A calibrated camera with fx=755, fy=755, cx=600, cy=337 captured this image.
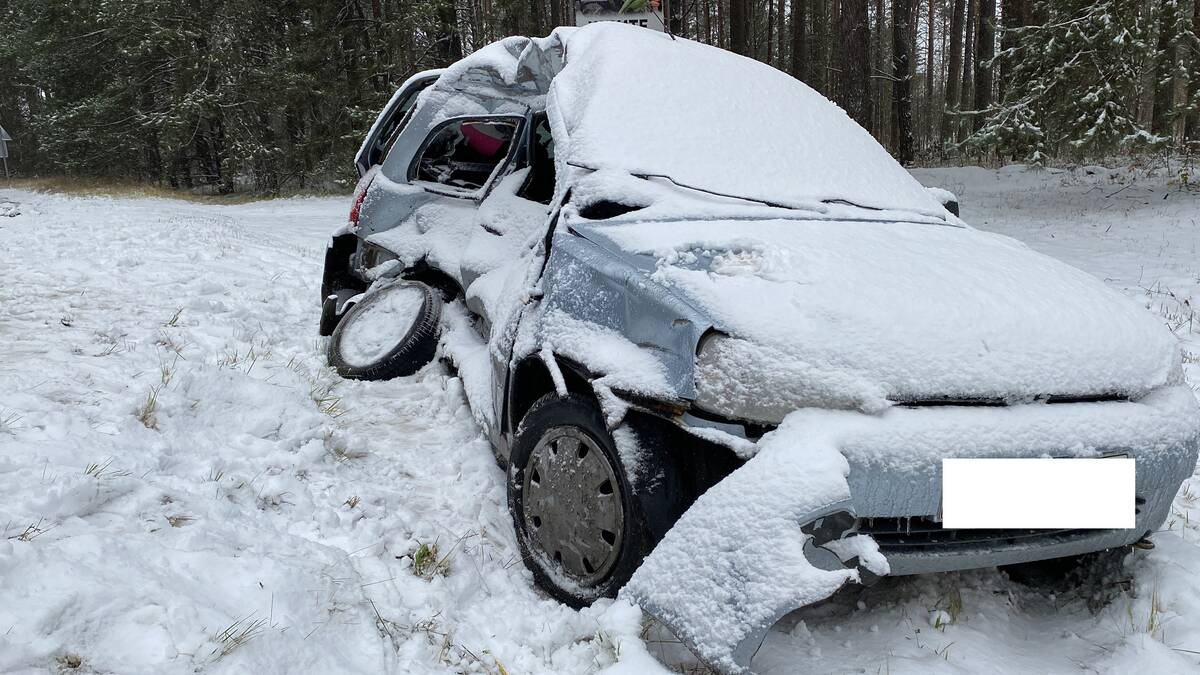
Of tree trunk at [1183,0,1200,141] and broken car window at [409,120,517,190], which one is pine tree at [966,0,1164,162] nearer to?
tree trunk at [1183,0,1200,141]

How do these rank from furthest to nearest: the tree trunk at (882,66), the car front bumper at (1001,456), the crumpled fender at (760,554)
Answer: the tree trunk at (882,66), the car front bumper at (1001,456), the crumpled fender at (760,554)

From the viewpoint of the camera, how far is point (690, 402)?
1.85 metres

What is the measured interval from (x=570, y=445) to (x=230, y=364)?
2.36m

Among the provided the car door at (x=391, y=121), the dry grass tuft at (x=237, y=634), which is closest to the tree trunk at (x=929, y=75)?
the car door at (x=391, y=121)

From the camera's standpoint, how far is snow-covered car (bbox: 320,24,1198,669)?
1742 mm

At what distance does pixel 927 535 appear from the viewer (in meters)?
1.80

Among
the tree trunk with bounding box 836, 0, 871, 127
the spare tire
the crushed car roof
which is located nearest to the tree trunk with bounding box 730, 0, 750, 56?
the tree trunk with bounding box 836, 0, 871, 127

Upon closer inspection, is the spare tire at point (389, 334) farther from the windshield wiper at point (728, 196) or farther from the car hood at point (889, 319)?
the car hood at point (889, 319)

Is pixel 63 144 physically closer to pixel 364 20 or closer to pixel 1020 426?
pixel 364 20

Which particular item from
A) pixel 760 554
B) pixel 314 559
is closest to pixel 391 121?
pixel 314 559

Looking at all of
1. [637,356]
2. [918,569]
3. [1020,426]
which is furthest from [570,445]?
[1020,426]

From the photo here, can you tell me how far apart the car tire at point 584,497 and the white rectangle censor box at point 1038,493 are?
2.16 ft

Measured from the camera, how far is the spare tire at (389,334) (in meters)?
4.07

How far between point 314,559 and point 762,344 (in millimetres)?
1378
